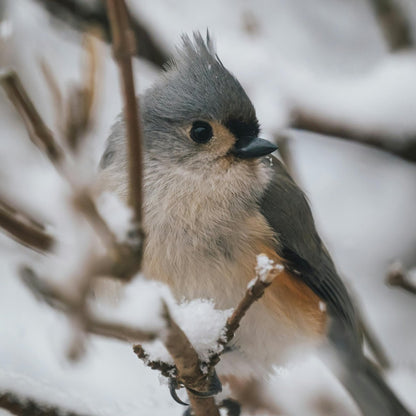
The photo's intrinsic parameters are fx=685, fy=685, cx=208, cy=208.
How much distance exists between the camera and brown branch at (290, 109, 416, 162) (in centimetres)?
310

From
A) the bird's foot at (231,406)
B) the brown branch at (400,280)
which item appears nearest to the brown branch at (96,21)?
the bird's foot at (231,406)

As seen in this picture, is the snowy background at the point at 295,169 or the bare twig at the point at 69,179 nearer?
the bare twig at the point at 69,179

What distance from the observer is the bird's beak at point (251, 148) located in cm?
198

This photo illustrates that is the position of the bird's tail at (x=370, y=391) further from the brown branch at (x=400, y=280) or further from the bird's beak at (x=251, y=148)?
the bird's beak at (x=251, y=148)

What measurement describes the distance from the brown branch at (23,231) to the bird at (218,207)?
846 mm

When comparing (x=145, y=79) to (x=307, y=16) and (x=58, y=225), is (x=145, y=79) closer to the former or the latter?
(x=307, y=16)

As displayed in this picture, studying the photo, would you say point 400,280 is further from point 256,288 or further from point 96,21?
point 96,21

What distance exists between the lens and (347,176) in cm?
461

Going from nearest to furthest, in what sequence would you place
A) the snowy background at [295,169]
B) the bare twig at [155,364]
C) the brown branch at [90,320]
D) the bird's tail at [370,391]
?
the brown branch at [90,320] < the bare twig at [155,364] < the snowy background at [295,169] < the bird's tail at [370,391]

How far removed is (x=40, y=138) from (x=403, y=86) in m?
2.67

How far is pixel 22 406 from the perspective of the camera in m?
1.66

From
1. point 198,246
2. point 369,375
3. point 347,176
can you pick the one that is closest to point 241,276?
point 198,246

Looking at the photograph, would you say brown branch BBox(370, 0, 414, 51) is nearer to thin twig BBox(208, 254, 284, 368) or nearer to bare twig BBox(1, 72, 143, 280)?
thin twig BBox(208, 254, 284, 368)

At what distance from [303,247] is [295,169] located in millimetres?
460
